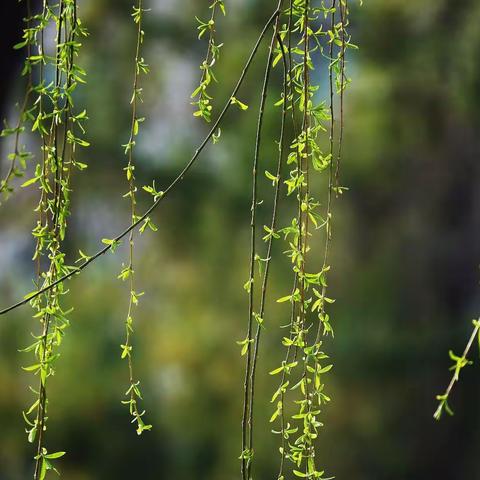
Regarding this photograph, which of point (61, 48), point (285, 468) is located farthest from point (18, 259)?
point (61, 48)

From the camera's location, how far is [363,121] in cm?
320

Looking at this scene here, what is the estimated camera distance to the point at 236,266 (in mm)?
3166

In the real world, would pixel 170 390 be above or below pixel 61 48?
above

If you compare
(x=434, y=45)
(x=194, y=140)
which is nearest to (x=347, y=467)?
(x=194, y=140)

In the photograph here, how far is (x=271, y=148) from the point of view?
305 cm

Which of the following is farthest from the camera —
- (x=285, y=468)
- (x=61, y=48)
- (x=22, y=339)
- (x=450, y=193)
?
(x=450, y=193)

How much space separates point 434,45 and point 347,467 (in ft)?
4.94

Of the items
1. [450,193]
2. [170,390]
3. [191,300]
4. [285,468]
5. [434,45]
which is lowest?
[285,468]

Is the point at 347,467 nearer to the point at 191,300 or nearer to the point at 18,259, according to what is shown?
the point at 191,300

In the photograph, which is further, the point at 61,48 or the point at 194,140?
the point at 194,140

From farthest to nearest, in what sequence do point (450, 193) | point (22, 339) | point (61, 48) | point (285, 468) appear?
point (450, 193), point (22, 339), point (285, 468), point (61, 48)

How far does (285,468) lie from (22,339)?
976 mm

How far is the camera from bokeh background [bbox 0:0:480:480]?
3.14 m

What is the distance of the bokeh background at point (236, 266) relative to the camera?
3.14 m
